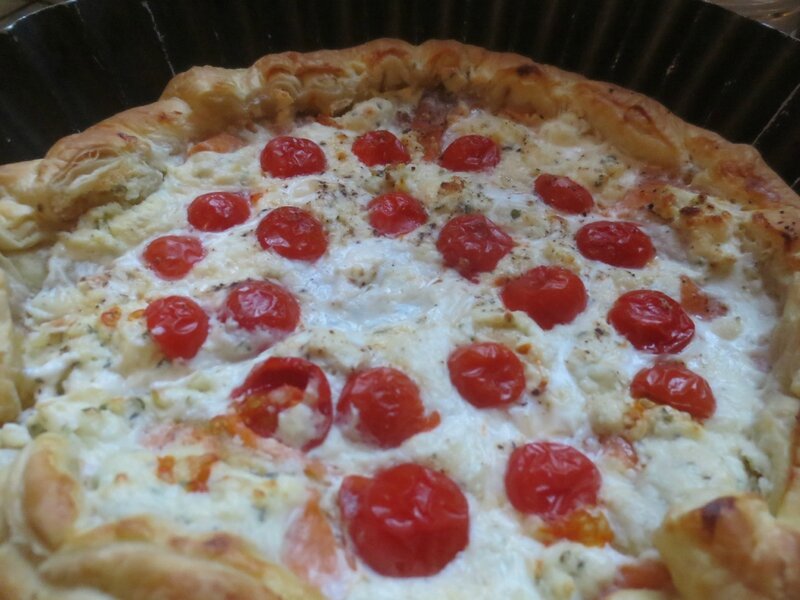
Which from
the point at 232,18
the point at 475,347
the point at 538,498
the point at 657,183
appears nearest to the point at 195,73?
the point at 232,18

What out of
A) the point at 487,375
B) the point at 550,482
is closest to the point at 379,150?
the point at 487,375

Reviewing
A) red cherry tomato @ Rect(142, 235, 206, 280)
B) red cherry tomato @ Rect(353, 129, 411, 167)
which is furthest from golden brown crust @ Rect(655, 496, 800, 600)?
red cherry tomato @ Rect(353, 129, 411, 167)

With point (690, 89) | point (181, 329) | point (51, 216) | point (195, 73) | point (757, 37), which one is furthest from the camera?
point (690, 89)

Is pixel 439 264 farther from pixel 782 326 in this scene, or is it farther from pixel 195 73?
pixel 195 73

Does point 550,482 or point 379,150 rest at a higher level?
point 550,482

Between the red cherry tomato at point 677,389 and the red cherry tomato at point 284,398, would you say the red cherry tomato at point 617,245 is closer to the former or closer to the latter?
the red cherry tomato at point 677,389

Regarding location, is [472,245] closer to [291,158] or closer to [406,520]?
[291,158]

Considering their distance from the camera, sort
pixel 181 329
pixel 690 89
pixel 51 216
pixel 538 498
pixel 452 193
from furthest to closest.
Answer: pixel 690 89 < pixel 452 193 < pixel 51 216 < pixel 181 329 < pixel 538 498
